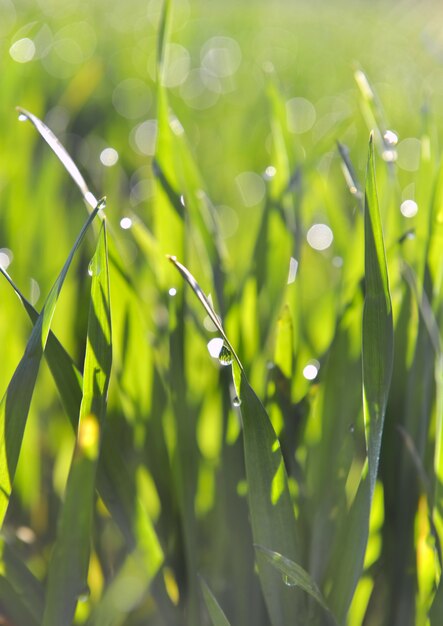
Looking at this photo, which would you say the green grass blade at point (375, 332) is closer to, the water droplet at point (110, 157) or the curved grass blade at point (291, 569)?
the curved grass blade at point (291, 569)

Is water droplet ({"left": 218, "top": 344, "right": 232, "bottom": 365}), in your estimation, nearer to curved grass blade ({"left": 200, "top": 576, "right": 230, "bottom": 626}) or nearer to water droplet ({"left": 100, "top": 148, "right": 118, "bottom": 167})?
curved grass blade ({"left": 200, "top": 576, "right": 230, "bottom": 626})

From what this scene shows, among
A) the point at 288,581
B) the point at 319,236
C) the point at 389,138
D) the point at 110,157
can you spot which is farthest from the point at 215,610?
the point at 110,157

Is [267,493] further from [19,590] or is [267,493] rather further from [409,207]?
[409,207]

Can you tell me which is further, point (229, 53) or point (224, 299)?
point (229, 53)

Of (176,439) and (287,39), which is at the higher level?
(176,439)

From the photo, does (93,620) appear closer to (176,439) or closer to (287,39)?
(176,439)

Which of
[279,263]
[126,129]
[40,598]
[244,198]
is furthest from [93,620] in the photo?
[126,129]

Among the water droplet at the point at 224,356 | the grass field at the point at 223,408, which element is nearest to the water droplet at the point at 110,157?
the grass field at the point at 223,408
